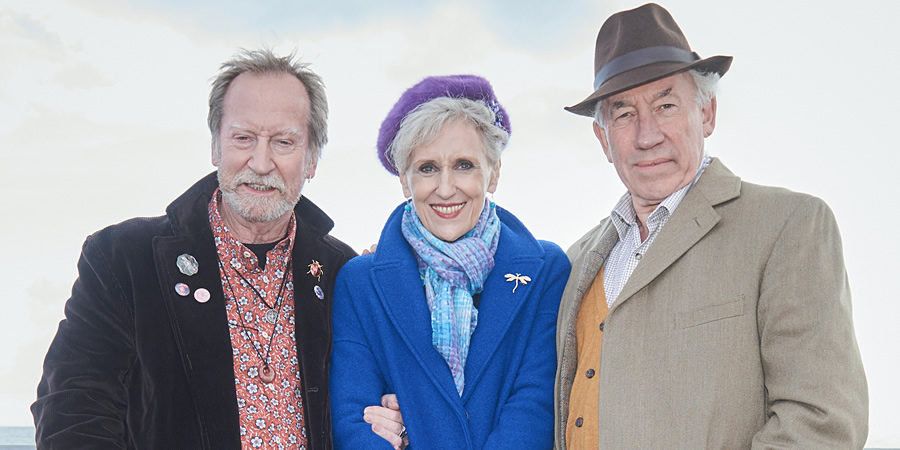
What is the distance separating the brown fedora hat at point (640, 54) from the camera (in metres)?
2.42

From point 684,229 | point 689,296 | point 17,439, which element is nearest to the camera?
point 689,296

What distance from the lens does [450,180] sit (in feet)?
8.44

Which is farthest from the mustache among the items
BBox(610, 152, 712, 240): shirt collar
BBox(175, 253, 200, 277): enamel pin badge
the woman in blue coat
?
BBox(610, 152, 712, 240): shirt collar

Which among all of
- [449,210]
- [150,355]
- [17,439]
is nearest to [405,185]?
[449,210]

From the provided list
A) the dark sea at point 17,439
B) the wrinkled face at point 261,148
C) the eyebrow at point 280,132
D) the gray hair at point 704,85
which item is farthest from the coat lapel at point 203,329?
the dark sea at point 17,439

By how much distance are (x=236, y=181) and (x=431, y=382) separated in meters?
1.16

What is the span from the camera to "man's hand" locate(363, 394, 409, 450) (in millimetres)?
2354

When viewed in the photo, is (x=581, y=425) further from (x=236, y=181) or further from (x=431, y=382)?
(x=236, y=181)

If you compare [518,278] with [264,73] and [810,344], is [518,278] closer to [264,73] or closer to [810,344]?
[810,344]

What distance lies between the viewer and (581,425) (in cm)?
229

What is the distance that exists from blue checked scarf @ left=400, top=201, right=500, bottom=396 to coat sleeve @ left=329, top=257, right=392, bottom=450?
0.26 m

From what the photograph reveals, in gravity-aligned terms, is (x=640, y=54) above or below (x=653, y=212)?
above

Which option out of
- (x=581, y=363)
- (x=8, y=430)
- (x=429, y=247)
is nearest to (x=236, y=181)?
(x=429, y=247)

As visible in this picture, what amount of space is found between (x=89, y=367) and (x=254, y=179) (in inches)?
36.5
